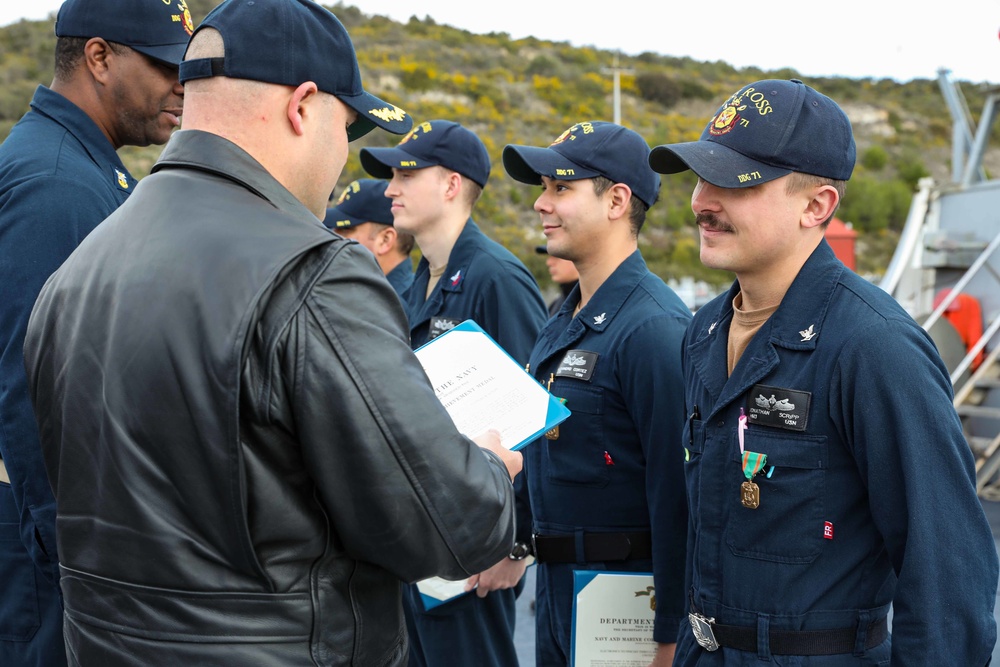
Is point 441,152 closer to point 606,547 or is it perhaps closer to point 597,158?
point 597,158

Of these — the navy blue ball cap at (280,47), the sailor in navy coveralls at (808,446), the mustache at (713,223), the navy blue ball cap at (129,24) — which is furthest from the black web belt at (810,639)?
the navy blue ball cap at (129,24)

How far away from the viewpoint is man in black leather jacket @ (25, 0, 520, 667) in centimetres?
147

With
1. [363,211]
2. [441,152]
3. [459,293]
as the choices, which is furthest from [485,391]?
[363,211]

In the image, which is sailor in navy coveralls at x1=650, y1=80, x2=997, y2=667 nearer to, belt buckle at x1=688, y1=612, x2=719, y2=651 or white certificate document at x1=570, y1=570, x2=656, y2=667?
belt buckle at x1=688, y1=612, x2=719, y2=651

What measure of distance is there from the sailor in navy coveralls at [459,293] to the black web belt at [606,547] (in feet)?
1.23

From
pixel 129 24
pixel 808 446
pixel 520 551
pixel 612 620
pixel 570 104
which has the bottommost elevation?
pixel 570 104

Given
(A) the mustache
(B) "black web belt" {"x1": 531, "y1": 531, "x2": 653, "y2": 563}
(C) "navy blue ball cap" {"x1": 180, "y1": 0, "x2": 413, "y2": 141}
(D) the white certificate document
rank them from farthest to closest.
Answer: (B) "black web belt" {"x1": 531, "y1": 531, "x2": 653, "y2": 563}
(D) the white certificate document
(A) the mustache
(C) "navy blue ball cap" {"x1": 180, "y1": 0, "x2": 413, "y2": 141}

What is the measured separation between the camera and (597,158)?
328cm

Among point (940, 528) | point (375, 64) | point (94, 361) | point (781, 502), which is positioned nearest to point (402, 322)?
point (94, 361)

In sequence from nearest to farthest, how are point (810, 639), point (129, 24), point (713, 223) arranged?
point (810, 639), point (713, 223), point (129, 24)

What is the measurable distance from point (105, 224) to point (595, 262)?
1913 millimetres

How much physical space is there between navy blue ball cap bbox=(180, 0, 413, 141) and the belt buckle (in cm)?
139

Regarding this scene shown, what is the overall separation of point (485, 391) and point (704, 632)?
77 centimetres

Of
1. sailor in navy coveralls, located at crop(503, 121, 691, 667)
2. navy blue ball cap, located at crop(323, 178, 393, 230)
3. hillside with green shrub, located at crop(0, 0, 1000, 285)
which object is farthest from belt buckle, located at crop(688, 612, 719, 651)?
hillside with green shrub, located at crop(0, 0, 1000, 285)
